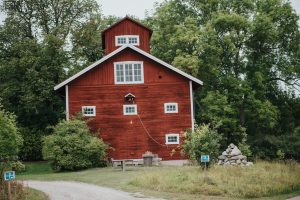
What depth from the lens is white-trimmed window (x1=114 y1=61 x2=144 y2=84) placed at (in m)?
34.5

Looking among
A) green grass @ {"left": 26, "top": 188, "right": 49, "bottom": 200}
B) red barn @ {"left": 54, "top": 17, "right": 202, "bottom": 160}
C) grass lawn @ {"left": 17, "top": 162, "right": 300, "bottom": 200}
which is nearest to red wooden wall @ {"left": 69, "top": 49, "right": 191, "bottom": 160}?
red barn @ {"left": 54, "top": 17, "right": 202, "bottom": 160}

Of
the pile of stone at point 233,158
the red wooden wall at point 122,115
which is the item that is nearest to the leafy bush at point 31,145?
the red wooden wall at point 122,115

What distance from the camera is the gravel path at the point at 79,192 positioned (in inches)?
710

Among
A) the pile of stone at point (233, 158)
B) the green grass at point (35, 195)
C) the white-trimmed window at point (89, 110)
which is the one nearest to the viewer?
the green grass at point (35, 195)

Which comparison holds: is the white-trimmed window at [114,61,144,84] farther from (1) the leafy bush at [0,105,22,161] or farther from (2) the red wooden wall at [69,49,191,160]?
(1) the leafy bush at [0,105,22,161]

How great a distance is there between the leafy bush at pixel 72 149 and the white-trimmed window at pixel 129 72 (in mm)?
5027

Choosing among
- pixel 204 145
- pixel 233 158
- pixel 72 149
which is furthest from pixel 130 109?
pixel 204 145

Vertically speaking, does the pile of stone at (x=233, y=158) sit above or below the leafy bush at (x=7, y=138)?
below

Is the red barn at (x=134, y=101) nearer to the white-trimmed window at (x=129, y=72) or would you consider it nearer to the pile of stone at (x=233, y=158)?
the white-trimmed window at (x=129, y=72)

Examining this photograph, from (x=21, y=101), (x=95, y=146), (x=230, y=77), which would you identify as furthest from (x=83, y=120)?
(x=230, y=77)

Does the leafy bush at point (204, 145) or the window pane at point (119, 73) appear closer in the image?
the leafy bush at point (204, 145)

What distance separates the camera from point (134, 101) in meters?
34.4

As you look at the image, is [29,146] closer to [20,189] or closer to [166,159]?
[166,159]

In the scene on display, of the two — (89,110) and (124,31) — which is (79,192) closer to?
(89,110)
